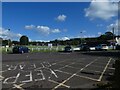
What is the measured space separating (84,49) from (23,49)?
2004 centimetres

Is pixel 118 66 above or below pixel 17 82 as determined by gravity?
above

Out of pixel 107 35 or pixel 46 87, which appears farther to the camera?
pixel 107 35

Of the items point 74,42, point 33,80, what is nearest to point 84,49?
point 33,80

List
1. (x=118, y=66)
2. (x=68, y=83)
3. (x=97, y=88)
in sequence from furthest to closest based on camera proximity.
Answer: (x=68, y=83) < (x=97, y=88) < (x=118, y=66)

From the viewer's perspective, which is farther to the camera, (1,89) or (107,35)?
(107,35)

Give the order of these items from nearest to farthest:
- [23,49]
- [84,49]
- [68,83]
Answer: [68,83] → [23,49] → [84,49]

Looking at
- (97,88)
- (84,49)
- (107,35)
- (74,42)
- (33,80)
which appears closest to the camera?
(97,88)

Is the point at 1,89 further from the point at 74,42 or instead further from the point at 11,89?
the point at 74,42

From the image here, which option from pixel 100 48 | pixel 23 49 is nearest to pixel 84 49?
pixel 100 48

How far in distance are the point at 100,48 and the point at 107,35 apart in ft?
293

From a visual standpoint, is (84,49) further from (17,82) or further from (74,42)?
(74,42)

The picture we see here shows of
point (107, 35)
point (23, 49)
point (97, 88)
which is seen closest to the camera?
point (97, 88)

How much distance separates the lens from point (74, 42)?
14425 cm

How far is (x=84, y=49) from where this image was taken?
6781 cm
